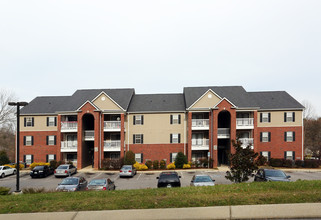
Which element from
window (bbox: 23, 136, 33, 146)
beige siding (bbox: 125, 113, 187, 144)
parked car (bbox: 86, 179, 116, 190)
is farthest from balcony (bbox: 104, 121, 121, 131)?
parked car (bbox: 86, 179, 116, 190)

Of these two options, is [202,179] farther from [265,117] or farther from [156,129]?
[265,117]

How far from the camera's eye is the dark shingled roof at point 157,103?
34.3 meters

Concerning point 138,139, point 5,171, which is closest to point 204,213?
point 138,139

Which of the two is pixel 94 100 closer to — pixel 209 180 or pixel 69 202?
pixel 209 180

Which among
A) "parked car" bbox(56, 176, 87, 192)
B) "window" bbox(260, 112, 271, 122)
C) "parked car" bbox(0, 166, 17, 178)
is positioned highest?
"window" bbox(260, 112, 271, 122)

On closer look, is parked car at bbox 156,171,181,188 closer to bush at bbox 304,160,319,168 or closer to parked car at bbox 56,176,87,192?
parked car at bbox 56,176,87,192

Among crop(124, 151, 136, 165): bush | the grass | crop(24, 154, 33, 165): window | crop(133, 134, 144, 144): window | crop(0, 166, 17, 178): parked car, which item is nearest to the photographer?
the grass

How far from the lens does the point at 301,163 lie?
32.1 m

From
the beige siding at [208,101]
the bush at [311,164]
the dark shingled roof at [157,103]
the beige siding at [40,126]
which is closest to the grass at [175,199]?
the beige siding at [208,101]

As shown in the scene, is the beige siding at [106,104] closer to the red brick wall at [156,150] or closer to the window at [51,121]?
the red brick wall at [156,150]

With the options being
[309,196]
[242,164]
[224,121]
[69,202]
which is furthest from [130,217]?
[224,121]

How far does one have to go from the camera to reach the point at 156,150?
3372 cm

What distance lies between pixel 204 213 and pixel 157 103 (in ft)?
94.1

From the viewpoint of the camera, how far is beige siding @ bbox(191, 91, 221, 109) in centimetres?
3244
